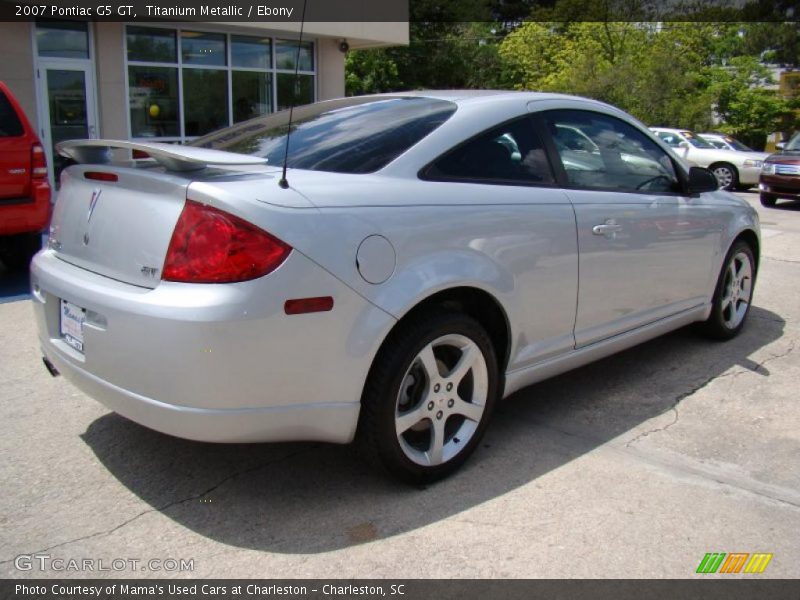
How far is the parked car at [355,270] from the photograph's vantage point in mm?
2656

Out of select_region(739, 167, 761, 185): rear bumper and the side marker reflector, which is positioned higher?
the side marker reflector

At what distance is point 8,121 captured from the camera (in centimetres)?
665

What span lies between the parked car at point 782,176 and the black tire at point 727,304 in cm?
1082

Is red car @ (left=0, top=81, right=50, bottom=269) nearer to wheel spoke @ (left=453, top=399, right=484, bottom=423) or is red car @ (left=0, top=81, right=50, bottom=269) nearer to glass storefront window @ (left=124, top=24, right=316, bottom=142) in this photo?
wheel spoke @ (left=453, top=399, right=484, bottom=423)

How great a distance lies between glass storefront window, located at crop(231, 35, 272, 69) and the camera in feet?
50.3

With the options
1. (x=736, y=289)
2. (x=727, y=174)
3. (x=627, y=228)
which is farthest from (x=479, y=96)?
(x=727, y=174)

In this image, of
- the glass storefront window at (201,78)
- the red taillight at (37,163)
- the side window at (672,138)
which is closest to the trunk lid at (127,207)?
the red taillight at (37,163)

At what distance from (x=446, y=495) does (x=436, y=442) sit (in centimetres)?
22

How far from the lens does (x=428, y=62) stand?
35.9m

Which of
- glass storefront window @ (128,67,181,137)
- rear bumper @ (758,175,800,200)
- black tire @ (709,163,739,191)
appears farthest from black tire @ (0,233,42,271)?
black tire @ (709,163,739,191)

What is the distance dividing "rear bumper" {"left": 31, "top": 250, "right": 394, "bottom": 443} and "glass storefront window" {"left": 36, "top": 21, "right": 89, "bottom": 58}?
1112 centimetres

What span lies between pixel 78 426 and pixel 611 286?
2787 millimetres

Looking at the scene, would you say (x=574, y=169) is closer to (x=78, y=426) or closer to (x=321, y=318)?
(x=321, y=318)

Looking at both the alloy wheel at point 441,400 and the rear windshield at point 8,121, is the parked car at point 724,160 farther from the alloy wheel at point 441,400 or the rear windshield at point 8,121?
the alloy wheel at point 441,400
